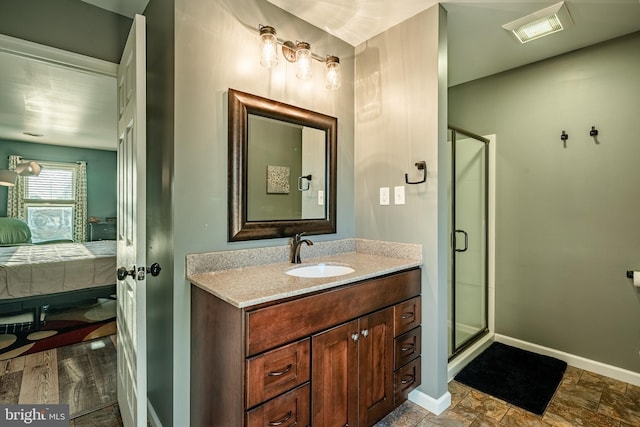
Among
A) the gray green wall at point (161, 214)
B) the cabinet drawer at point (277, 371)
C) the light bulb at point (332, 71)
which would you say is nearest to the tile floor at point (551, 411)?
the cabinet drawer at point (277, 371)

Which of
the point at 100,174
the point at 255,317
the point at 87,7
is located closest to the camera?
the point at 255,317

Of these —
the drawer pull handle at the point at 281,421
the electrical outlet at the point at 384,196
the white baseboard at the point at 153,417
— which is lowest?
the white baseboard at the point at 153,417

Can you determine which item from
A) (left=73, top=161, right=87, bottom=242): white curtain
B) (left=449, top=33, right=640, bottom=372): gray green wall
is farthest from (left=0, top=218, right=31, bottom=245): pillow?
(left=449, top=33, right=640, bottom=372): gray green wall

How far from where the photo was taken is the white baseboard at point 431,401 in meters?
1.89

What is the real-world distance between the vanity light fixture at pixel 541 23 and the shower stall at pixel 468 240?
0.73 meters

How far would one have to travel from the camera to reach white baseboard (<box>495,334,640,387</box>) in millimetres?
2199

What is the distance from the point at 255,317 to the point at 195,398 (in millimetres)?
673

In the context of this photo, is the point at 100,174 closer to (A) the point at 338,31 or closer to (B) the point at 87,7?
(B) the point at 87,7

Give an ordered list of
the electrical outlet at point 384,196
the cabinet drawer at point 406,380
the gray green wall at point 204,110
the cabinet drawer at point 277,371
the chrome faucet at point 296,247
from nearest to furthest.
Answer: the cabinet drawer at point 277,371 → the gray green wall at point 204,110 → the cabinet drawer at point 406,380 → the chrome faucet at point 296,247 → the electrical outlet at point 384,196

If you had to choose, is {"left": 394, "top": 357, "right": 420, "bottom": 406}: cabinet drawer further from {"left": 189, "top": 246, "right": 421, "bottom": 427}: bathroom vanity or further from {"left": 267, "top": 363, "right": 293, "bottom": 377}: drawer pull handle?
{"left": 267, "top": 363, "right": 293, "bottom": 377}: drawer pull handle

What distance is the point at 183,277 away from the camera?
59.2 inches

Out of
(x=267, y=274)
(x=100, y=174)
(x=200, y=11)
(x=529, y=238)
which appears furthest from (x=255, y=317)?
(x=100, y=174)

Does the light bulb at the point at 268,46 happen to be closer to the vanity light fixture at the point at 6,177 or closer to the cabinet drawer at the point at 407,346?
the cabinet drawer at the point at 407,346

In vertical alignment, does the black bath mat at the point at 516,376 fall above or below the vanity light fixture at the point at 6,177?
below
